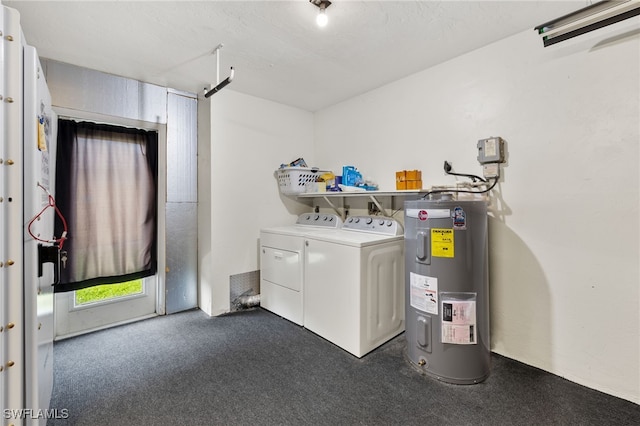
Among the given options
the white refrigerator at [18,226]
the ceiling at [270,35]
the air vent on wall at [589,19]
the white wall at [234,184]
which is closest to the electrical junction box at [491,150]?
the air vent on wall at [589,19]

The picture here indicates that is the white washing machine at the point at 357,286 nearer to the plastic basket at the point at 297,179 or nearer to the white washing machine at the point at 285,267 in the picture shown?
the white washing machine at the point at 285,267

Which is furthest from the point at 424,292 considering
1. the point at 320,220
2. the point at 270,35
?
the point at 270,35

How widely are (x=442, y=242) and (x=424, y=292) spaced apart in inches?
14.4

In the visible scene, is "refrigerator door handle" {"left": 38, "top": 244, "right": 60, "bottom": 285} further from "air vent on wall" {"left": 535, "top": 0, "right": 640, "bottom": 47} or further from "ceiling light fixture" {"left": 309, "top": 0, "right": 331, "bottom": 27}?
"air vent on wall" {"left": 535, "top": 0, "right": 640, "bottom": 47}

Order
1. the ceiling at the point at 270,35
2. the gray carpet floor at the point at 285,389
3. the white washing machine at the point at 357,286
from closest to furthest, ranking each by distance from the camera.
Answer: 1. the gray carpet floor at the point at 285,389
2. the ceiling at the point at 270,35
3. the white washing machine at the point at 357,286

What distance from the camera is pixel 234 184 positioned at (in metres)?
3.01

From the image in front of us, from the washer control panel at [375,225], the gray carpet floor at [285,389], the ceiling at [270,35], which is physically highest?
the ceiling at [270,35]

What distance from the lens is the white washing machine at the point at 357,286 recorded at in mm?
2137

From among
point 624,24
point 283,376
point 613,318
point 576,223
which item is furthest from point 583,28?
point 283,376

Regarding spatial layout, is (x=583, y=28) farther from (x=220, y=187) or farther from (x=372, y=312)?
(x=220, y=187)

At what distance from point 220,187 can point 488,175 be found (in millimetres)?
2410

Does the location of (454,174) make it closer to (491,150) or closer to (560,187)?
(491,150)

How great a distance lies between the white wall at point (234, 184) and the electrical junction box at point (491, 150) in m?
2.08

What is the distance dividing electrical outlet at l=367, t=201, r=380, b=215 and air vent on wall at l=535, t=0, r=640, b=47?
175cm
